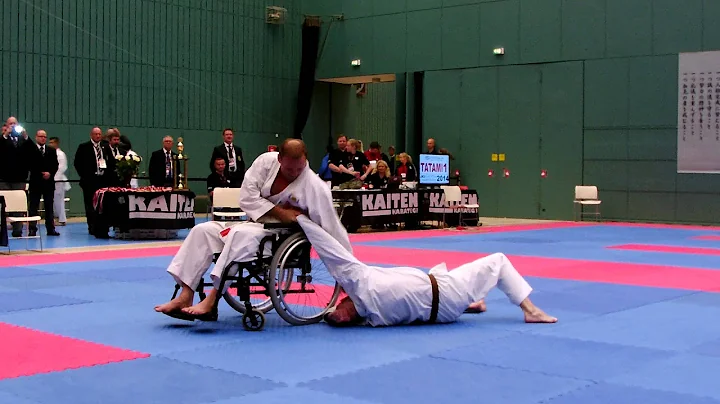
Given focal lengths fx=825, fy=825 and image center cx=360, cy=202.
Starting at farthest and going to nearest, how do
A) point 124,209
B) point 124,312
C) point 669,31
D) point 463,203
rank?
point 669,31 → point 463,203 → point 124,209 → point 124,312

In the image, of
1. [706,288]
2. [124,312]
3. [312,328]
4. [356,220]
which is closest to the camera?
[312,328]

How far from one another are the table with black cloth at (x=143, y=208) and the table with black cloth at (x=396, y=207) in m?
2.53

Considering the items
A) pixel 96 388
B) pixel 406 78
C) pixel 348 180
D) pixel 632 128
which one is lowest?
pixel 96 388

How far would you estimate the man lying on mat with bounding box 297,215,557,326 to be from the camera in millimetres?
5422

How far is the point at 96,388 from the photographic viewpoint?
12.8 ft

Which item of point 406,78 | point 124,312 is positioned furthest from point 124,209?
point 406,78

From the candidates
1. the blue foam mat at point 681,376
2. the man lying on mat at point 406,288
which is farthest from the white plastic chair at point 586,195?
the blue foam mat at point 681,376

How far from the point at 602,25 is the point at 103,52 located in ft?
37.6

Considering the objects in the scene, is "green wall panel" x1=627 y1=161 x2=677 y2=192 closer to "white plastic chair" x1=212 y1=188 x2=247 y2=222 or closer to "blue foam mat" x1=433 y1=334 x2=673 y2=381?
"white plastic chair" x1=212 y1=188 x2=247 y2=222

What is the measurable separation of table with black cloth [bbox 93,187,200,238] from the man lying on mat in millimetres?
7434

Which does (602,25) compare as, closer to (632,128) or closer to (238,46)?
(632,128)

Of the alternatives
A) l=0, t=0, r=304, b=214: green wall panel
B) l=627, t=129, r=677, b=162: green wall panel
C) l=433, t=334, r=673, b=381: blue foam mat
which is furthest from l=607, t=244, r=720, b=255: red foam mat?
l=0, t=0, r=304, b=214: green wall panel

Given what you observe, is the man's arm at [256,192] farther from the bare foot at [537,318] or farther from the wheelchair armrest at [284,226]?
the bare foot at [537,318]

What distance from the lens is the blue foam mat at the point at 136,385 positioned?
3.75m
